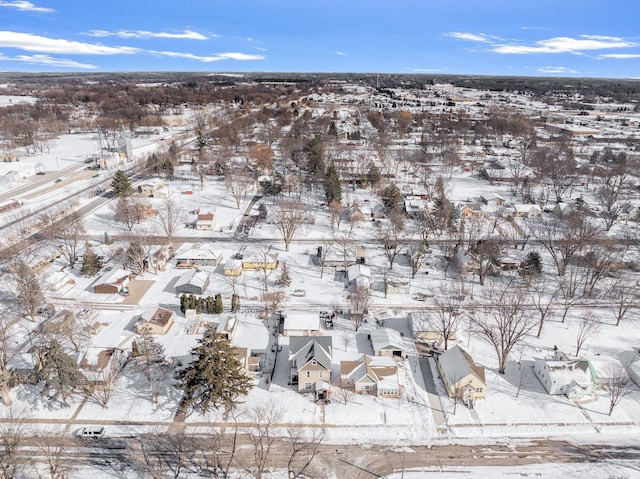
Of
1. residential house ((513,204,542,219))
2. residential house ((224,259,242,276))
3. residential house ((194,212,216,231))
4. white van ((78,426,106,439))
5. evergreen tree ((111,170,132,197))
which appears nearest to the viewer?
white van ((78,426,106,439))

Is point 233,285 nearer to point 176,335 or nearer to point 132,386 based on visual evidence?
point 176,335

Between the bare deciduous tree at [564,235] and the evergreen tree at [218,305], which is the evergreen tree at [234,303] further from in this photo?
the bare deciduous tree at [564,235]

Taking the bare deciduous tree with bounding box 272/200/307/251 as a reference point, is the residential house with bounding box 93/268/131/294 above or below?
below

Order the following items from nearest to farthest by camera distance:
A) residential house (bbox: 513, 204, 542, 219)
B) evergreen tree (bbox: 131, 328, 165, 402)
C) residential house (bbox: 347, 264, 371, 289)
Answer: evergreen tree (bbox: 131, 328, 165, 402) < residential house (bbox: 347, 264, 371, 289) < residential house (bbox: 513, 204, 542, 219)

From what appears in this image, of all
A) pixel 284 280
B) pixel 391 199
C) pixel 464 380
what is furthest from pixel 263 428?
pixel 391 199

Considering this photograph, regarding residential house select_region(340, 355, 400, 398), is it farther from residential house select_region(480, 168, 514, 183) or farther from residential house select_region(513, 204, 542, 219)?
residential house select_region(480, 168, 514, 183)

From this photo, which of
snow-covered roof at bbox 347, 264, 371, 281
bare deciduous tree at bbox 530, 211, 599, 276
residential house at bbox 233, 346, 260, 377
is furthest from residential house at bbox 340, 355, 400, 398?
bare deciduous tree at bbox 530, 211, 599, 276

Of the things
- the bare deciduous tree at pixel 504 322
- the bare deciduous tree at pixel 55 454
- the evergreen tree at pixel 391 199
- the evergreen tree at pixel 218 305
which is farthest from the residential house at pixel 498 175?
the bare deciduous tree at pixel 55 454
